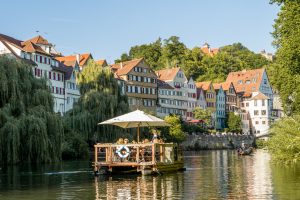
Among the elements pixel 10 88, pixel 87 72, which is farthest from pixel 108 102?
pixel 10 88

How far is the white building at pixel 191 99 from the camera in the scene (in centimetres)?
13262

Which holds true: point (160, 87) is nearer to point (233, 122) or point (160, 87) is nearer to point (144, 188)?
point (233, 122)

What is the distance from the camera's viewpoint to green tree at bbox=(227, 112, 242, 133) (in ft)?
460

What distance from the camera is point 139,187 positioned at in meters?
25.5

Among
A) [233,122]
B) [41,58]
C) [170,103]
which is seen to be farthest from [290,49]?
[233,122]

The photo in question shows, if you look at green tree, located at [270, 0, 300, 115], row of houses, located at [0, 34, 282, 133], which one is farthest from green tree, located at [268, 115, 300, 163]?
row of houses, located at [0, 34, 282, 133]

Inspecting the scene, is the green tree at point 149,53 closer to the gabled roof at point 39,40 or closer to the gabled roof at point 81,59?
the gabled roof at point 81,59

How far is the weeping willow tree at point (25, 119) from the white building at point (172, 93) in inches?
2906

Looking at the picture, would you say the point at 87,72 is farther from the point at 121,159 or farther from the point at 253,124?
the point at 253,124

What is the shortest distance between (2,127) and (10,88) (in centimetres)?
451

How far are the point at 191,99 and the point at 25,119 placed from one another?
90.4 meters

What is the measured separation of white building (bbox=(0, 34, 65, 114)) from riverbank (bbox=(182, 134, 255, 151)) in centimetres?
2803

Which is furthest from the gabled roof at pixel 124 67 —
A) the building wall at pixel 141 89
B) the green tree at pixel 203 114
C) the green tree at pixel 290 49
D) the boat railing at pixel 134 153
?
the boat railing at pixel 134 153

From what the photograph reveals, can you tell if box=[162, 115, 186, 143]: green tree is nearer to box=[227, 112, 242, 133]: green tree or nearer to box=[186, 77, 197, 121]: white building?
box=[186, 77, 197, 121]: white building
